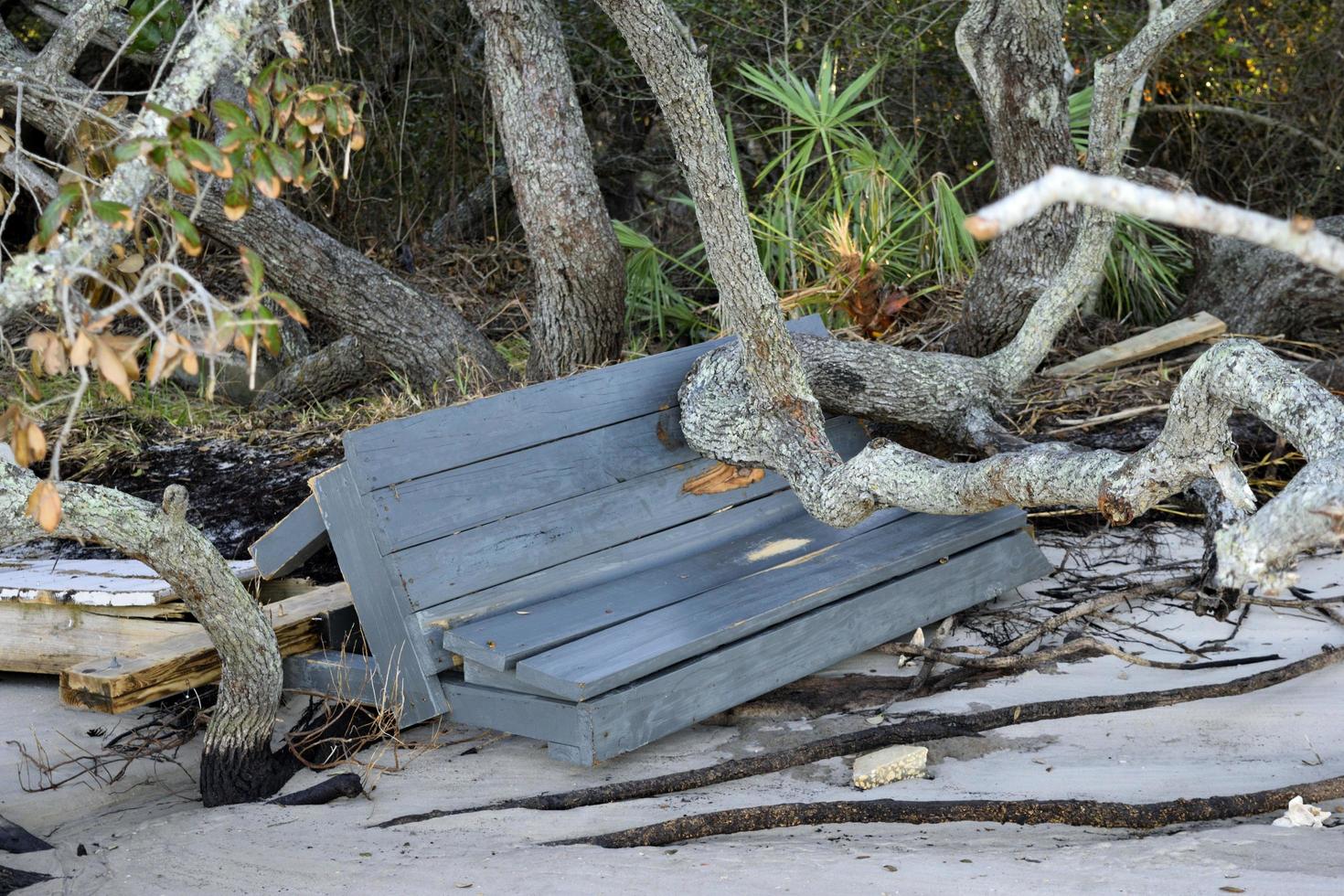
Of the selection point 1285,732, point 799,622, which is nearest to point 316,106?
point 799,622

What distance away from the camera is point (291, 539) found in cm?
345

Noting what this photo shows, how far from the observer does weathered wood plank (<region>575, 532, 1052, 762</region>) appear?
3074mm

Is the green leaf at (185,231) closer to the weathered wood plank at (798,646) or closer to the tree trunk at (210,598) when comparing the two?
the tree trunk at (210,598)

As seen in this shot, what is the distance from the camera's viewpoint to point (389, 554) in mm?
3277

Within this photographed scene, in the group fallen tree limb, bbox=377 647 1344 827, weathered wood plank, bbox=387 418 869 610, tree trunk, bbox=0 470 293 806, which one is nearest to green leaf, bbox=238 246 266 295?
tree trunk, bbox=0 470 293 806

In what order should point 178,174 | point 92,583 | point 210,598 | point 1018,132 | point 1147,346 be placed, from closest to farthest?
point 178,174
point 210,598
point 92,583
point 1018,132
point 1147,346

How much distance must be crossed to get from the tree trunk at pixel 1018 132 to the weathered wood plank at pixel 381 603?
9.63 ft

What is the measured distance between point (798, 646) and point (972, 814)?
2.79 feet

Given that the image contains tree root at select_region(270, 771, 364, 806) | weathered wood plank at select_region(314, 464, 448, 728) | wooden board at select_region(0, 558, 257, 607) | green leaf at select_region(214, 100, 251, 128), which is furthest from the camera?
wooden board at select_region(0, 558, 257, 607)

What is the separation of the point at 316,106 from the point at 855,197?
3904 mm

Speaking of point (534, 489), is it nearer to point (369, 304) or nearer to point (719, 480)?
point (719, 480)

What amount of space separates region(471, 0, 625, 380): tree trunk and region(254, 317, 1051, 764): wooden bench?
4.32ft

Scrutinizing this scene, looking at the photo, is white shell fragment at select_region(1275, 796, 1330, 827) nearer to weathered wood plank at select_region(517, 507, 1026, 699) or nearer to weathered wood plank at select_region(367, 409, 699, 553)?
weathered wood plank at select_region(517, 507, 1026, 699)

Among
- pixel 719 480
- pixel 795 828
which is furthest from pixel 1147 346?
pixel 795 828
